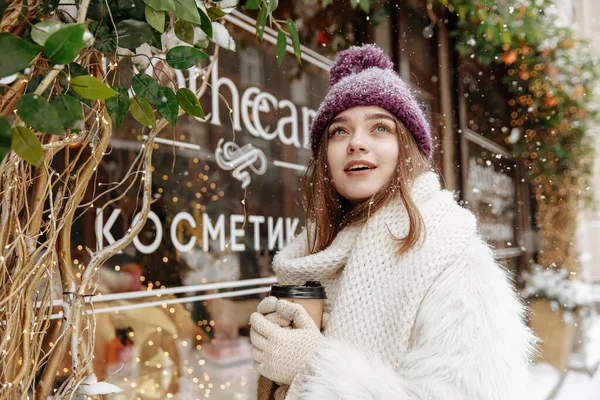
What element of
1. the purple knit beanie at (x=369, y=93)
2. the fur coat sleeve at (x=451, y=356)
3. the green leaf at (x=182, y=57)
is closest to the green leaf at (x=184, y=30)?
the green leaf at (x=182, y=57)

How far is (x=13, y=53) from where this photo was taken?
0.64 metres

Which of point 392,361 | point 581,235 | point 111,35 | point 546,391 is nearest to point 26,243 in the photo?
point 111,35

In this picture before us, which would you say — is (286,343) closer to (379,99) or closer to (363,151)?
(363,151)

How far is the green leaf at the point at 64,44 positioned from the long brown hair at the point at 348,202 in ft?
2.93

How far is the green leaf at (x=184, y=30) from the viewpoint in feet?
3.43

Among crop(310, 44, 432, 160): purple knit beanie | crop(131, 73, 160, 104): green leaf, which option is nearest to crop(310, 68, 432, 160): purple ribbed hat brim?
crop(310, 44, 432, 160): purple knit beanie

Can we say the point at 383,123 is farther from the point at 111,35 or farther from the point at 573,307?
the point at 573,307

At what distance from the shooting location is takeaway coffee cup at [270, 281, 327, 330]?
125cm

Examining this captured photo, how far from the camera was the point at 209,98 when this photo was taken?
2307 millimetres

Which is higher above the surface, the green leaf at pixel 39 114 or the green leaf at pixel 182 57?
the green leaf at pixel 182 57

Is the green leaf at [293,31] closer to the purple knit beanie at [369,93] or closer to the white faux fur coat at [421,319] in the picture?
the purple knit beanie at [369,93]

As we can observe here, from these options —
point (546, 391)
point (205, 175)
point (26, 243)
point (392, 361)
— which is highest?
point (205, 175)

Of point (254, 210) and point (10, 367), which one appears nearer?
point (10, 367)

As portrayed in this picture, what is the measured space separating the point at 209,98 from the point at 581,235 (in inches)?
152
